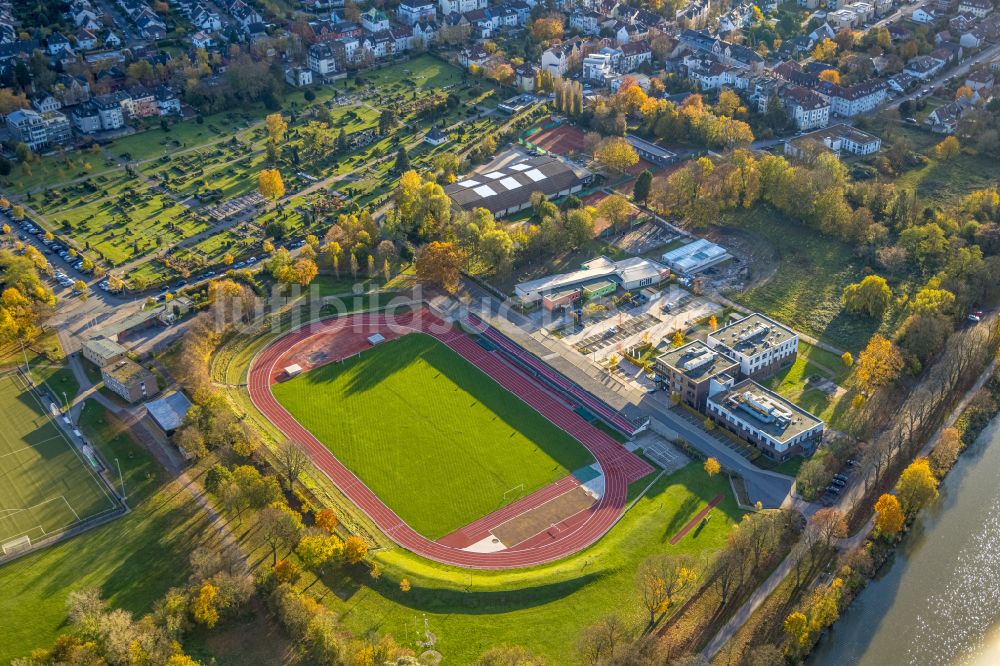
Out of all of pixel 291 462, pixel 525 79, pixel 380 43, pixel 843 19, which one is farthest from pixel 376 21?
pixel 291 462

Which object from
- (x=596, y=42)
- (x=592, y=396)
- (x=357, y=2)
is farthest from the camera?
(x=357, y=2)

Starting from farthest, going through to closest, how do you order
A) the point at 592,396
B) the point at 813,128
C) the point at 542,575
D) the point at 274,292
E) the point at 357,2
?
1. the point at 357,2
2. the point at 813,128
3. the point at 274,292
4. the point at 592,396
5. the point at 542,575

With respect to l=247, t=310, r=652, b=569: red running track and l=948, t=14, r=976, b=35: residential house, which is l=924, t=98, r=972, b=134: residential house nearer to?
l=948, t=14, r=976, b=35: residential house

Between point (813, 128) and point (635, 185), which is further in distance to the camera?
point (813, 128)

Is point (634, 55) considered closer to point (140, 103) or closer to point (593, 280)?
point (593, 280)

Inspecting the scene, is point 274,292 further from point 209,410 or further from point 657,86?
point 657,86

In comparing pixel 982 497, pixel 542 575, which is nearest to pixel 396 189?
pixel 542 575
